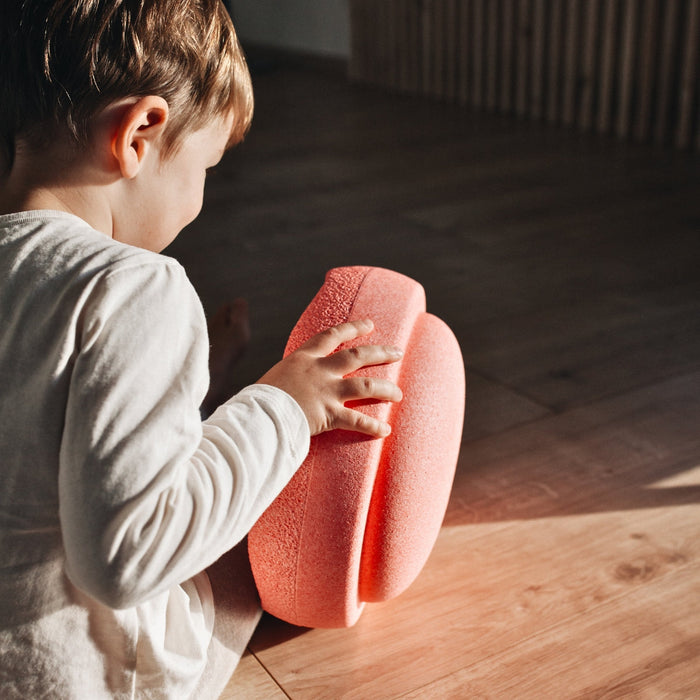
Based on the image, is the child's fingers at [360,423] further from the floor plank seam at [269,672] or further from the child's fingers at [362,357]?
the floor plank seam at [269,672]

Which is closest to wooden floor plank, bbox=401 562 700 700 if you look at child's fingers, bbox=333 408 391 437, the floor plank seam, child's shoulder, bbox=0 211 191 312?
the floor plank seam

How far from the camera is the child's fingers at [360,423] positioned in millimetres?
808

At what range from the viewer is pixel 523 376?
155 centimetres

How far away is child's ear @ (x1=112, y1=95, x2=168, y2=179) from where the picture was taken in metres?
0.65

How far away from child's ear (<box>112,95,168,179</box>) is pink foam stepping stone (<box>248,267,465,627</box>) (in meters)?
0.29

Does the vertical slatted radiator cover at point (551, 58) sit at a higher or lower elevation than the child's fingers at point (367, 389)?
lower

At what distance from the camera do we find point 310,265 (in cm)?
211

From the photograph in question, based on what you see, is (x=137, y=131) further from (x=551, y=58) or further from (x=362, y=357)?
(x=551, y=58)

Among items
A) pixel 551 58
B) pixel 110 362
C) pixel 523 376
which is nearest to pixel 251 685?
pixel 110 362

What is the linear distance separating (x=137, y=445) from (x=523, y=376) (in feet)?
3.47

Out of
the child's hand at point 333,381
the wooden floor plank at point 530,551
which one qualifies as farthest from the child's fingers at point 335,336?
the wooden floor plank at point 530,551

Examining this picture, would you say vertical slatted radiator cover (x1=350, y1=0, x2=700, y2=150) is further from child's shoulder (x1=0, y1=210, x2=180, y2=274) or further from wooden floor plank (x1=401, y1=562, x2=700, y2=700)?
child's shoulder (x1=0, y1=210, x2=180, y2=274)

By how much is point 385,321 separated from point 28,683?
0.45 meters

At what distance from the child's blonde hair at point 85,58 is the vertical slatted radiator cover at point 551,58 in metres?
2.85
